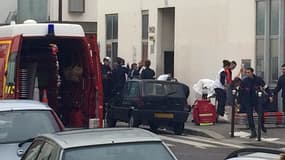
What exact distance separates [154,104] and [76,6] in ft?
98.9

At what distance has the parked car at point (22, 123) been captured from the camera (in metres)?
11.6

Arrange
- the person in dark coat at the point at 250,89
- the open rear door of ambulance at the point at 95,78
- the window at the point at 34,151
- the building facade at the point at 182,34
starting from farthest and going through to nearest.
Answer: the building facade at the point at 182,34, the person in dark coat at the point at 250,89, the open rear door of ambulance at the point at 95,78, the window at the point at 34,151

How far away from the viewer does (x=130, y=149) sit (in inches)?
321

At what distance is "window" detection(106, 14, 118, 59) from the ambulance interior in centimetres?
2140

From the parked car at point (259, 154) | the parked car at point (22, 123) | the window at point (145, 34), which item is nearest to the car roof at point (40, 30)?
the parked car at point (22, 123)

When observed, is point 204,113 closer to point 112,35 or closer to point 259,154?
point 112,35

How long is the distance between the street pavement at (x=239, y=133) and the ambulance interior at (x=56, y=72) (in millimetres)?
5374

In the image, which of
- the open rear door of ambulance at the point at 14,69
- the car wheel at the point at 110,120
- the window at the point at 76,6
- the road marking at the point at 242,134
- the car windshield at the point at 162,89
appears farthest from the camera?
the window at the point at 76,6

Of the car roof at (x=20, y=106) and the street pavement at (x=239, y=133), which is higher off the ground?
the car roof at (x=20, y=106)

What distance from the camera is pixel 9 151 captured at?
37.1 ft

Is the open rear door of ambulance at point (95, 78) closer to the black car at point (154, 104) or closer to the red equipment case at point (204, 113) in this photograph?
the black car at point (154, 104)

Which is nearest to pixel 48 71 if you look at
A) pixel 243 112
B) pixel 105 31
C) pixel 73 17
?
pixel 243 112

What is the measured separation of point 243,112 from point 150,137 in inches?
663

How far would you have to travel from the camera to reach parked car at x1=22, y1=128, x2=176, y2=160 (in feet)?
26.4
